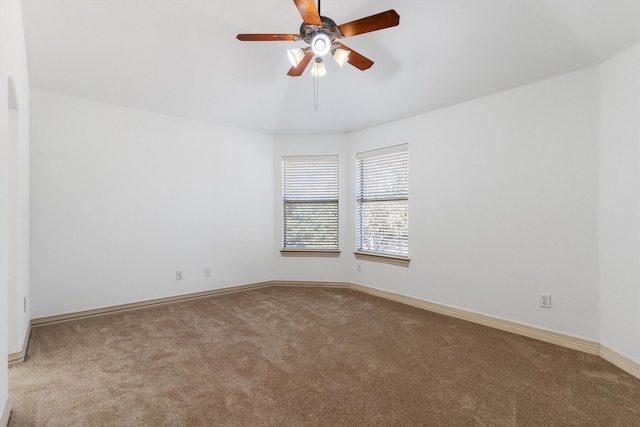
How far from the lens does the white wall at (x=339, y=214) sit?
5184mm

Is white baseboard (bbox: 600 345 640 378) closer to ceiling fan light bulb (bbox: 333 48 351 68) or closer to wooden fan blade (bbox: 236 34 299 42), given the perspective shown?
ceiling fan light bulb (bbox: 333 48 351 68)

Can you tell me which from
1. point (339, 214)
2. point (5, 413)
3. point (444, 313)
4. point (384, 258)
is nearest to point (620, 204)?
point (444, 313)

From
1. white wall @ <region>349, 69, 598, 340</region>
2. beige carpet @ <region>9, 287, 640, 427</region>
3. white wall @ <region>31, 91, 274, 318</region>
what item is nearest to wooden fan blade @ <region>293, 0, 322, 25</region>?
white wall @ <region>349, 69, 598, 340</region>

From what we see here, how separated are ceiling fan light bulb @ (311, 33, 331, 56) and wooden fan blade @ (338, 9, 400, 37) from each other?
0.13m

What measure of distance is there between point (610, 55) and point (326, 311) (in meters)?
3.55

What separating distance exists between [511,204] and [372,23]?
2239 mm

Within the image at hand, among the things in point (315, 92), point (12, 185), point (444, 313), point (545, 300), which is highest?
point (315, 92)

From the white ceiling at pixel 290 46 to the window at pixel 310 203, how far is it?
115 centimetres

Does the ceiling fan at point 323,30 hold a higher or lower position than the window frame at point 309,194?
higher

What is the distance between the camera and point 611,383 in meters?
2.31

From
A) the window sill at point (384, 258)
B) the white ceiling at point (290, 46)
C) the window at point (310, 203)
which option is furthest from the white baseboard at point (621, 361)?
the window at point (310, 203)

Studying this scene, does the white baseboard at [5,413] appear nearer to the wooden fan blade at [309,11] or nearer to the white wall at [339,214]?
the wooden fan blade at [309,11]

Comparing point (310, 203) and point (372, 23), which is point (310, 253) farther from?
point (372, 23)

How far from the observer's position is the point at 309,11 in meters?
2.16
